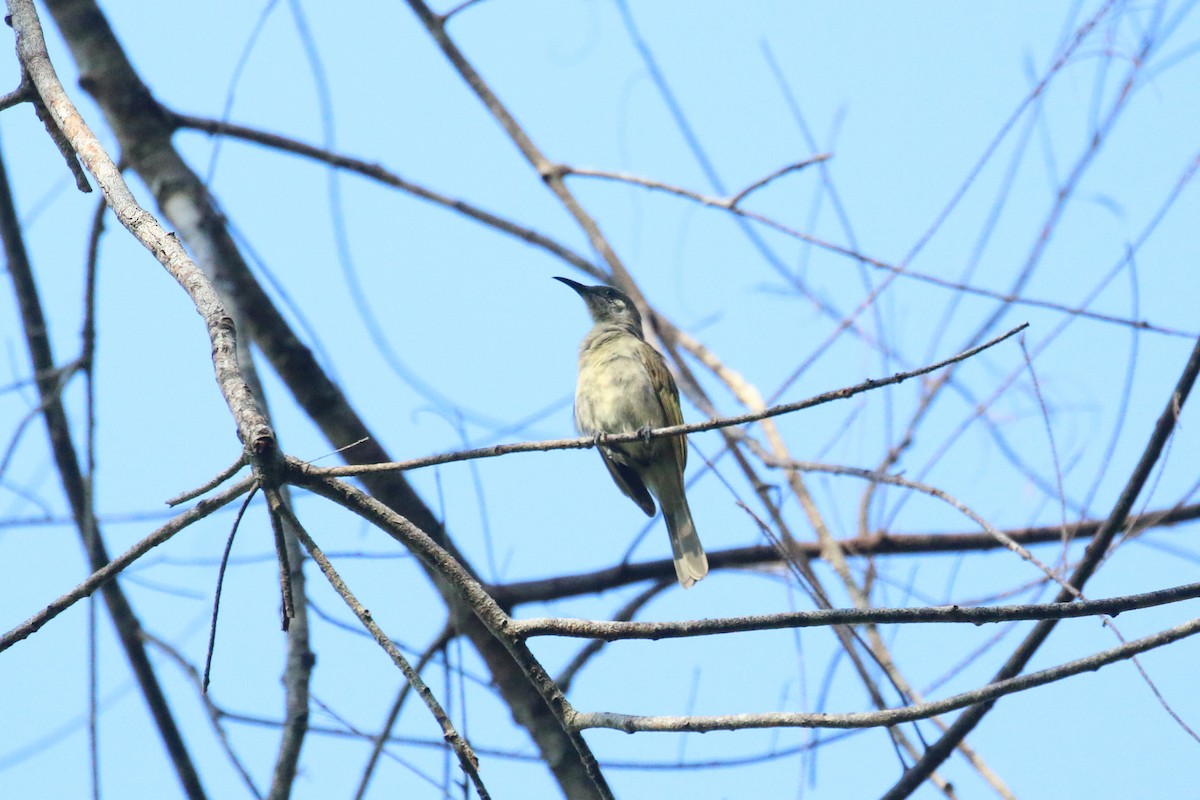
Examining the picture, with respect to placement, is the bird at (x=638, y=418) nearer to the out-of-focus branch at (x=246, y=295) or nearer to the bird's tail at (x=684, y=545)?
the bird's tail at (x=684, y=545)

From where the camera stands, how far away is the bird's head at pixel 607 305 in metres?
6.91

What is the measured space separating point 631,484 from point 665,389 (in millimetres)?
515

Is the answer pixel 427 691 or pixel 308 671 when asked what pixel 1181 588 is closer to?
pixel 427 691

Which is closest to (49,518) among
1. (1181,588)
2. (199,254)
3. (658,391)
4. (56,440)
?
(56,440)

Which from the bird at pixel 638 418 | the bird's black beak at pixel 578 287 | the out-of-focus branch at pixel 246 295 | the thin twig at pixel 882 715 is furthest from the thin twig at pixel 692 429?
the bird's black beak at pixel 578 287

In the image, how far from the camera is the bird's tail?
16.4ft

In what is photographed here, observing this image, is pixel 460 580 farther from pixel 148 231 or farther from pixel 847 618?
pixel 148 231

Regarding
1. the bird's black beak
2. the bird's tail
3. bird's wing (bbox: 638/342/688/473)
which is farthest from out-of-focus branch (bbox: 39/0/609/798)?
the bird's black beak

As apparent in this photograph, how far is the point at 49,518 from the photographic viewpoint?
4.78 metres

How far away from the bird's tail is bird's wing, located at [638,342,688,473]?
0.23 meters

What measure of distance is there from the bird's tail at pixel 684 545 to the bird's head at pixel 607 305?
1.53 metres

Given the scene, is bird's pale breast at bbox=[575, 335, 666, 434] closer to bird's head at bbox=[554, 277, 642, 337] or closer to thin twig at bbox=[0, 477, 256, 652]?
bird's head at bbox=[554, 277, 642, 337]

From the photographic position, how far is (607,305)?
274 inches

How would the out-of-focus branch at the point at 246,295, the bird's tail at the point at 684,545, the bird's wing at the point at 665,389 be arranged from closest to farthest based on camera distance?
the out-of-focus branch at the point at 246,295 < the bird's tail at the point at 684,545 < the bird's wing at the point at 665,389
